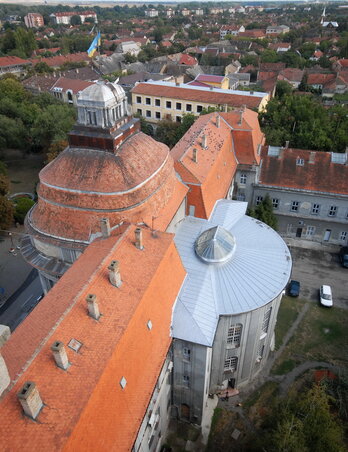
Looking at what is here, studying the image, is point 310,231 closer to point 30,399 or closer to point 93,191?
point 93,191

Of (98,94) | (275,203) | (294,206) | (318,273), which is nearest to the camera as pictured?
(98,94)

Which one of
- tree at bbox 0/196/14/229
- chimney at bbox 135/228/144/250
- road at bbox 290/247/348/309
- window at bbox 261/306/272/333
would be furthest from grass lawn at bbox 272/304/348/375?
tree at bbox 0/196/14/229

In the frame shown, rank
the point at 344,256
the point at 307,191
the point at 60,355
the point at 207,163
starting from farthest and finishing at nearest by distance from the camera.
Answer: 1. the point at 307,191
2. the point at 344,256
3. the point at 207,163
4. the point at 60,355

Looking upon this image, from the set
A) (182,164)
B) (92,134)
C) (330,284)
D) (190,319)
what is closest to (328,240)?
(330,284)

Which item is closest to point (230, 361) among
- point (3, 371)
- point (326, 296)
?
point (326, 296)

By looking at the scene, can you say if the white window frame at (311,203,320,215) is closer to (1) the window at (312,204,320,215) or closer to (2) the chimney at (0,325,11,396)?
(1) the window at (312,204,320,215)
